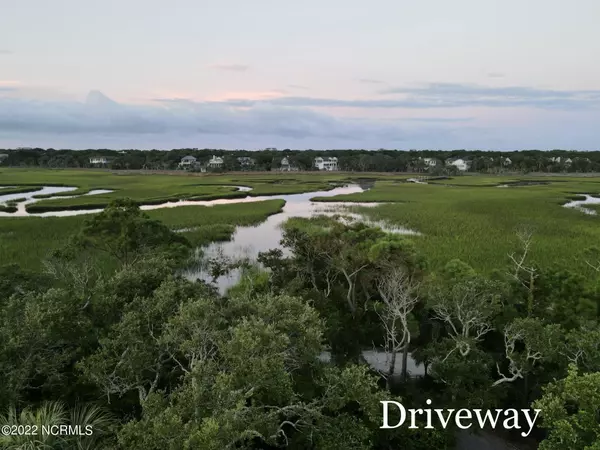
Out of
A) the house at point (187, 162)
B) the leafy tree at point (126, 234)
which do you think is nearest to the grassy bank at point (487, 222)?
the leafy tree at point (126, 234)

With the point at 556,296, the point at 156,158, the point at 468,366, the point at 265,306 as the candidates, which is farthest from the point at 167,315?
the point at 156,158

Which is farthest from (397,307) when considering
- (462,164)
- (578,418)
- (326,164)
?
(326,164)

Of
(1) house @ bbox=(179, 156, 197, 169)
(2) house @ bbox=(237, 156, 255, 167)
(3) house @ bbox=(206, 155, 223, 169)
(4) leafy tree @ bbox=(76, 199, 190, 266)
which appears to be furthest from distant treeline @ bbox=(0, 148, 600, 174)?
(4) leafy tree @ bbox=(76, 199, 190, 266)

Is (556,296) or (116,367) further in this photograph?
(556,296)

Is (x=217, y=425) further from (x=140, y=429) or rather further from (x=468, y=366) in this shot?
(x=468, y=366)

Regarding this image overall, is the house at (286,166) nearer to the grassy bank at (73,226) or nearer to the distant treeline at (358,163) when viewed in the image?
the distant treeline at (358,163)

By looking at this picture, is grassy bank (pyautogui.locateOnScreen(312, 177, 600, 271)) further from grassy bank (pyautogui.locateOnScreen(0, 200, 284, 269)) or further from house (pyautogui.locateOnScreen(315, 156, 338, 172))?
house (pyautogui.locateOnScreen(315, 156, 338, 172))
